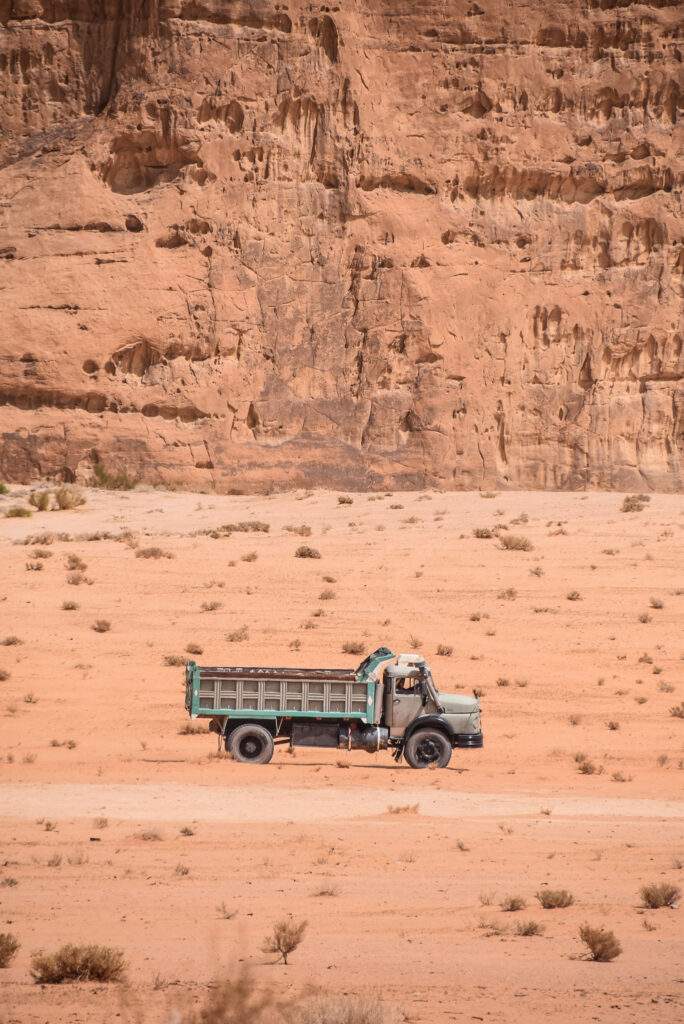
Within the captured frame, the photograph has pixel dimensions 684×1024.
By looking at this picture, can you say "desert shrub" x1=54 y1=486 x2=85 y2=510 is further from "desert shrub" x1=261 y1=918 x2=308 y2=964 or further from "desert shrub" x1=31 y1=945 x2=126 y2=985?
"desert shrub" x1=31 y1=945 x2=126 y2=985

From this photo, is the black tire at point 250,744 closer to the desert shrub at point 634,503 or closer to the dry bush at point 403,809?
the dry bush at point 403,809

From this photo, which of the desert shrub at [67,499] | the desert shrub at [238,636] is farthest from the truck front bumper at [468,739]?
the desert shrub at [67,499]

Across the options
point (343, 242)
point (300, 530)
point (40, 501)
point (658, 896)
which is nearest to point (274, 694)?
point (658, 896)

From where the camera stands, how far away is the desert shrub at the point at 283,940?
654 cm

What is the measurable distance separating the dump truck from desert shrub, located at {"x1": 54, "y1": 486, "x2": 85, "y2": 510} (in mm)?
19548

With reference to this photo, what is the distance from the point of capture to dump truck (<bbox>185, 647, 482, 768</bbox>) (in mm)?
12219

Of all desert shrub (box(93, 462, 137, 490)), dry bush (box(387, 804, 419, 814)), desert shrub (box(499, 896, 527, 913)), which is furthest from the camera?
desert shrub (box(93, 462, 137, 490))

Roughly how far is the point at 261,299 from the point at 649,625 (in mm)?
21142

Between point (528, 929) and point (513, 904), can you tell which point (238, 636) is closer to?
point (513, 904)

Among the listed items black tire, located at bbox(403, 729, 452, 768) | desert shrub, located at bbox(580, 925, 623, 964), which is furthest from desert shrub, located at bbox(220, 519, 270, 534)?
desert shrub, located at bbox(580, 925, 623, 964)

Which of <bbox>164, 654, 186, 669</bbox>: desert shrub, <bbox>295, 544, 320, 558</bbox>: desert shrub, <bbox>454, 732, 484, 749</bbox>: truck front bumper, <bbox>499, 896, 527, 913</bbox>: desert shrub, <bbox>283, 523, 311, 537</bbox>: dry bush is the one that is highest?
<bbox>283, 523, 311, 537</bbox>: dry bush

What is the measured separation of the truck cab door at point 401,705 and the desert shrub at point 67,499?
2016cm

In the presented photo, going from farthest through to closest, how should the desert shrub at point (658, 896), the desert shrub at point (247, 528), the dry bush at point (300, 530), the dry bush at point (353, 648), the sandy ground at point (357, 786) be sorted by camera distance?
the desert shrub at point (247, 528), the dry bush at point (300, 530), the dry bush at point (353, 648), the desert shrub at point (658, 896), the sandy ground at point (357, 786)

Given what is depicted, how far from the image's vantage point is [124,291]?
37.0 metres
